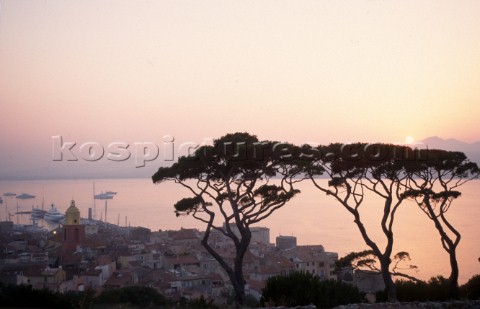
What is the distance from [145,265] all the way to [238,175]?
25372 mm

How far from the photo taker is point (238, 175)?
13727mm

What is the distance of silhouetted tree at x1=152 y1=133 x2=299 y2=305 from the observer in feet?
42.7

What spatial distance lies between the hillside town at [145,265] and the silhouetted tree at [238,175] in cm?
442

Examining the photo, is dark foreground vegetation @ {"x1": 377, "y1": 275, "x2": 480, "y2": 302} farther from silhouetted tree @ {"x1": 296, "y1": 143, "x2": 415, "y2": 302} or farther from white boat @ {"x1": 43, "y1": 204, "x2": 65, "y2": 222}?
white boat @ {"x1": 43, "y1": 204, "x2": 65, "y2": 222}

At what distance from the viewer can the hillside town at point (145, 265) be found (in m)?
26.7

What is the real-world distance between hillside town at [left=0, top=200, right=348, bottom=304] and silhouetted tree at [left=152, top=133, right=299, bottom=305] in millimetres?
4420

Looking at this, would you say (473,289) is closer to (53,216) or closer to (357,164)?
(357,164)

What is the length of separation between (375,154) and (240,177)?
3.62 meters

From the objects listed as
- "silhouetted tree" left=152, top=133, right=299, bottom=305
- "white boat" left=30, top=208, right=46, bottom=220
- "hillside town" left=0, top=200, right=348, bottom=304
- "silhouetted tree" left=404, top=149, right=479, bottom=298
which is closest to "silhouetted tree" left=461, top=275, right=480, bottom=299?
"silhouetted tree" left=404, top=149, right=479, bottom=298

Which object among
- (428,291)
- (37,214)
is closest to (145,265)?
(428,291)

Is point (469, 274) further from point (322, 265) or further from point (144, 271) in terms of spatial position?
point (144, 271)

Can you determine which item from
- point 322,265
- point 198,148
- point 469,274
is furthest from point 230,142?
point 322,265

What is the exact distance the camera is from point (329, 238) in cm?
5759

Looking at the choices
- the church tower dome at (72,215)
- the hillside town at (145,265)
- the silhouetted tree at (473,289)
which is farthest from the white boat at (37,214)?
the silhouetted tree at (473,289)
